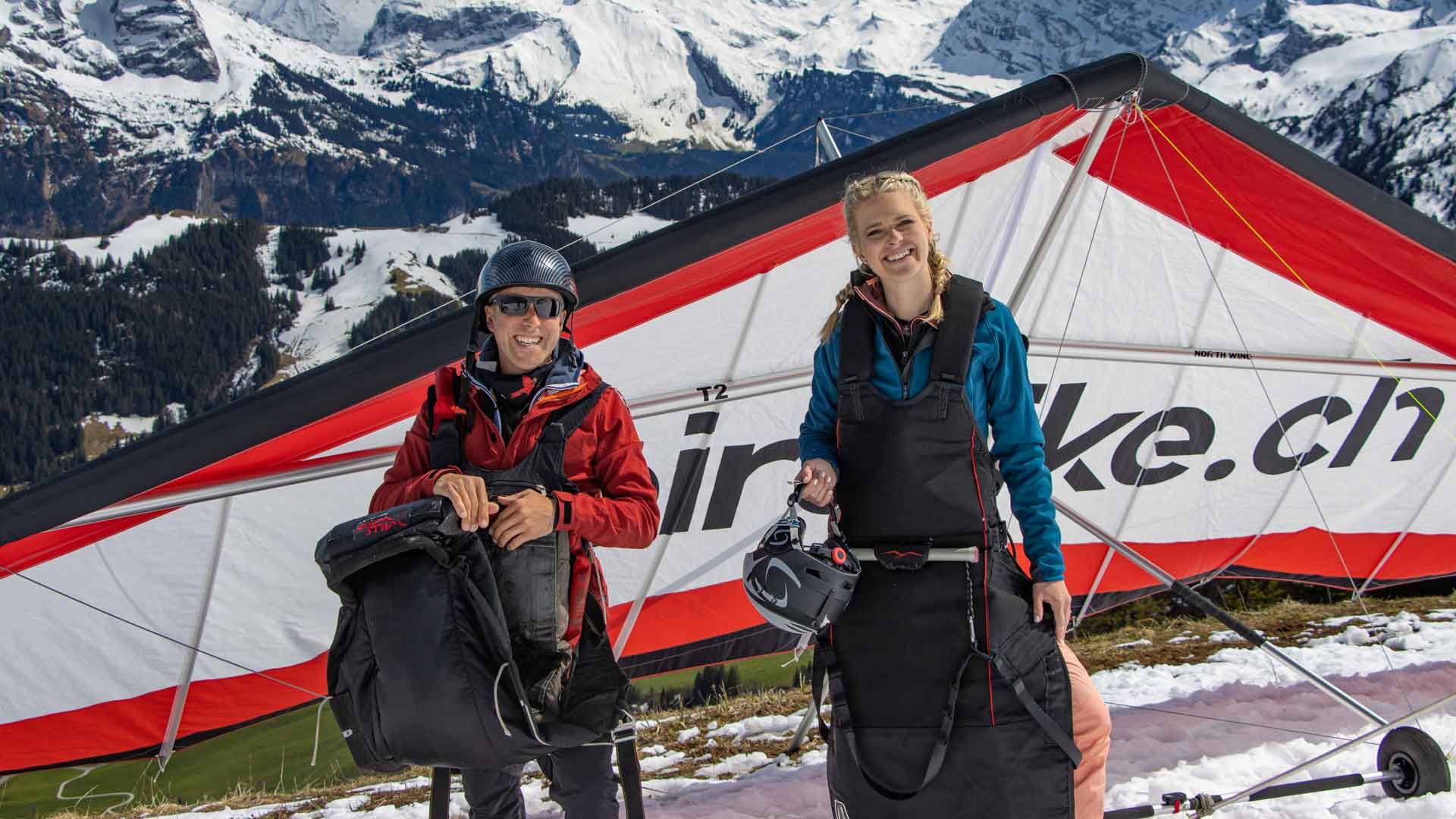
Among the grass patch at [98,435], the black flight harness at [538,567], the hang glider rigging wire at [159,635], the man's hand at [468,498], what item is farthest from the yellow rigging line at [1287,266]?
→ the grass patch at [98,435]

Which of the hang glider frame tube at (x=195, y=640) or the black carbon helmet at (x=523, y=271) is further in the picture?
the hang glider frame tube at (x=195, y=640)

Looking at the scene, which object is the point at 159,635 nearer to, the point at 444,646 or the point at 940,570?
the point at 444,646

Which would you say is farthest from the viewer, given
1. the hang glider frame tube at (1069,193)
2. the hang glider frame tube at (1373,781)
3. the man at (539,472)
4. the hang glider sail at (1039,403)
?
the hang glider frame tube at (1069,193)

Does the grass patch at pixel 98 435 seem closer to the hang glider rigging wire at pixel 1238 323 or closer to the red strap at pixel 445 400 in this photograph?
the hang glider rigging wire at pixel 1238 323

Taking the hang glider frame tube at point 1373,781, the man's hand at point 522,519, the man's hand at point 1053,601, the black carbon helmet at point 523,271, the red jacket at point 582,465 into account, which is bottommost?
the hang glider frame tube at point 1373,781

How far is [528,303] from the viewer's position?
2975mm

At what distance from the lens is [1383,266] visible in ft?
16.1

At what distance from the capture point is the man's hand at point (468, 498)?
8.61 feet

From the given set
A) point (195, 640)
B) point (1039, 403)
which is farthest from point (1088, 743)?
point (195, 640)

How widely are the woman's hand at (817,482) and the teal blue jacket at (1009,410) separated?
23cm

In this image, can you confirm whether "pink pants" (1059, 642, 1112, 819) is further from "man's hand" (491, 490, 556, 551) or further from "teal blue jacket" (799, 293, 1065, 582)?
"man's hand" (491, 490, 556, 551)

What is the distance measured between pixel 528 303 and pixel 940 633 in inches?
57.7

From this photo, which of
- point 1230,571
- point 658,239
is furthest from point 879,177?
point 1230,571

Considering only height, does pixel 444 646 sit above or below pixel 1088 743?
above
